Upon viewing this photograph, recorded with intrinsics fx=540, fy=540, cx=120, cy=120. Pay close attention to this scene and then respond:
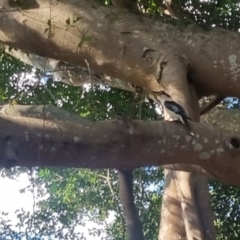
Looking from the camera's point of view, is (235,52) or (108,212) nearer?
(235,52)

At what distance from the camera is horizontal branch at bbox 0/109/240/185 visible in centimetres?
145

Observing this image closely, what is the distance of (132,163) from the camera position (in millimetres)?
1617

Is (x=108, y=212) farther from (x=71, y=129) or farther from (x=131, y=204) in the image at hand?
(x=71, y=129)

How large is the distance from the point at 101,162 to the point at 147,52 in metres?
0.93

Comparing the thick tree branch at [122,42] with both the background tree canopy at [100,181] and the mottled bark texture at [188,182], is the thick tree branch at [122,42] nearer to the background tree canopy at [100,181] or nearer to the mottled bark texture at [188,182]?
the mottled bark texture at [188,182]

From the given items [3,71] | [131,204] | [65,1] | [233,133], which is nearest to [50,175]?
[3,71]

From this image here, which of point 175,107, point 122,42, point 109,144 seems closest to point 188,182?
point 175,107

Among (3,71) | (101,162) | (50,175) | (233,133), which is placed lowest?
(101,162)

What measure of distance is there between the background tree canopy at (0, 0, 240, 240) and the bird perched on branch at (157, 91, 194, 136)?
0.85 meters

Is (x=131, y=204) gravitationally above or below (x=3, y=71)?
below

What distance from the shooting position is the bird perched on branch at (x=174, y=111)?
5.71ft

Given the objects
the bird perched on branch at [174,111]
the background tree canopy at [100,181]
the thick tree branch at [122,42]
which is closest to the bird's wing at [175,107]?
the bird perched on branch at [174,111]

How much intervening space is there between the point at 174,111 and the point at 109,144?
470 millimetres

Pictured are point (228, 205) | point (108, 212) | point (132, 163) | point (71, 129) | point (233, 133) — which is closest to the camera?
point (71, 129)
